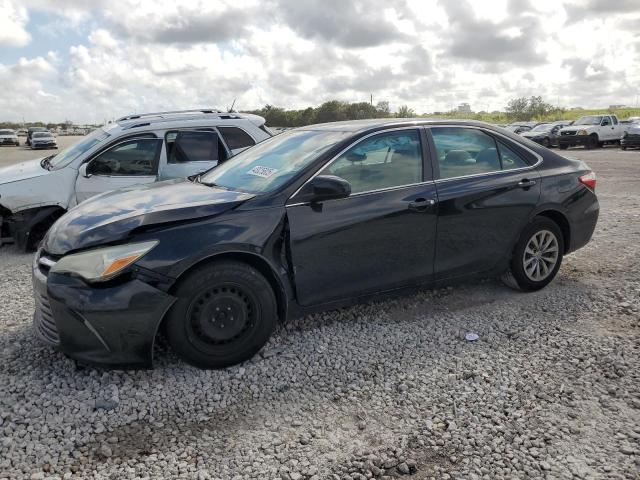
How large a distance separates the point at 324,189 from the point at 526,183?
6.83 ft

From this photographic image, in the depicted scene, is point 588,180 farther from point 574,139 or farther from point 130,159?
point 574,139

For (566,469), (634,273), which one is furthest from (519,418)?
(634,273)

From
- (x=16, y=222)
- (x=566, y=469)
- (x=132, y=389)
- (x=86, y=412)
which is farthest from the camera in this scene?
(x=16, y=222)

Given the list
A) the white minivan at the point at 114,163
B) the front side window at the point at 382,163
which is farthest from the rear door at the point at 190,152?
the front side window at the point at 382,163

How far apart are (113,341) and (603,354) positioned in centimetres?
328

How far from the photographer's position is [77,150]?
731cm

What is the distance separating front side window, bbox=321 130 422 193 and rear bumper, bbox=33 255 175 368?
154cm

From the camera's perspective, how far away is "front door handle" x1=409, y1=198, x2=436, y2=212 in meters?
4.14

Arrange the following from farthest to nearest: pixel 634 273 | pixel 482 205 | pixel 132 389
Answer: pixel 634 273
pixel 482 205
pixel 132 389

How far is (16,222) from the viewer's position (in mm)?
6574

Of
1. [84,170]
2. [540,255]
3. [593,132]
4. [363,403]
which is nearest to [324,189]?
[363,403]

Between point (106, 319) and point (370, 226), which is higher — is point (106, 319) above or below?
below

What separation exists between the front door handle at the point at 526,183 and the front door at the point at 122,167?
454 cm

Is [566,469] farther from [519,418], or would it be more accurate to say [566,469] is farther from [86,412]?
[86,412]
